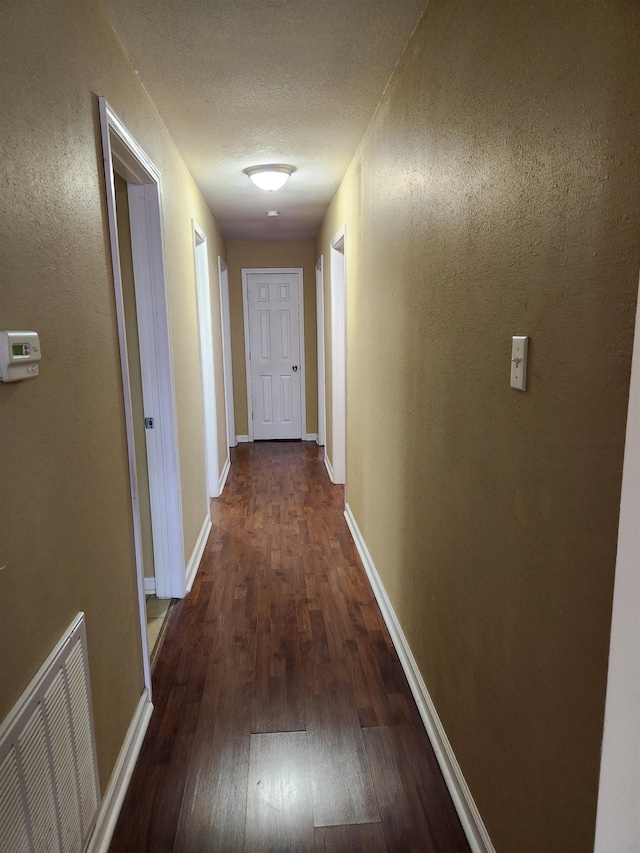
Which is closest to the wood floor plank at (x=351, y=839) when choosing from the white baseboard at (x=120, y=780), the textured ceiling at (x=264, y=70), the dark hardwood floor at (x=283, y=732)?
the dark hardwood floor at (x=283, y=732)

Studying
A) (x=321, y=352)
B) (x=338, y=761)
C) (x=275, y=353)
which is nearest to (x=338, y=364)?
(x=321, y=352)

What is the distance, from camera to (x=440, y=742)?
1721mm

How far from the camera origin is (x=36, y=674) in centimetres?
109

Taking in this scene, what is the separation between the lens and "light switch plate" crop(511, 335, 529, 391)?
1.09 meters

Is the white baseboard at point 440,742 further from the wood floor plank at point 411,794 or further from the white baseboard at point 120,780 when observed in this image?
the white baseboard at point 120,780

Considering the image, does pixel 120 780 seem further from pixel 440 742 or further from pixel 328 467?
pixel 328 467

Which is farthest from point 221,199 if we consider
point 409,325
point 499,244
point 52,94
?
point 499,244

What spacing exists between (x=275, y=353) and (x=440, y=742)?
5.12 metres

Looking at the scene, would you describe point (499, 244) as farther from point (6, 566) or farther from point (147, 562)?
point (147, 562)

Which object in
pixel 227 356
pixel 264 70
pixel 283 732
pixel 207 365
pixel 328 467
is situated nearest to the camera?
pixel 283 732

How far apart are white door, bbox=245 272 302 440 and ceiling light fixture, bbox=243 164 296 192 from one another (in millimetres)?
2845

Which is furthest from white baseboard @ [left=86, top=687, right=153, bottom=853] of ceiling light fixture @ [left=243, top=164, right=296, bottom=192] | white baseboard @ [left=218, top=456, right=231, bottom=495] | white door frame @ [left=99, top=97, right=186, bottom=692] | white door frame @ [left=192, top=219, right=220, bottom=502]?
ceiling light fixture @ [left=243, top=164, right=296, bottom=192]

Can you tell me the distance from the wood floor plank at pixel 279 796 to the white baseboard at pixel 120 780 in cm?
37

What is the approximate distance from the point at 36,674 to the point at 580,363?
120 cm
